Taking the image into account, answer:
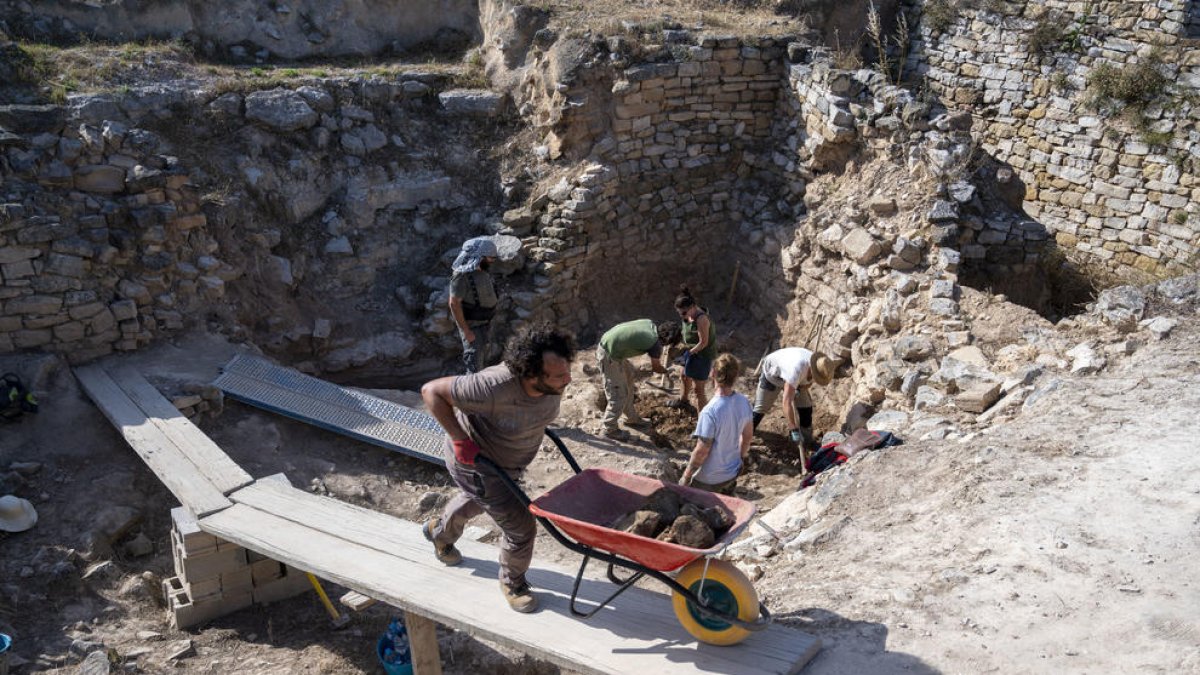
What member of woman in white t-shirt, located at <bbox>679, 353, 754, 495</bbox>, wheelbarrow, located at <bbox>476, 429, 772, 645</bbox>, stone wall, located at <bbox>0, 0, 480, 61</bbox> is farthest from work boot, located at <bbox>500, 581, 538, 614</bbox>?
stone wall, located at <bbox>0, 0, 480, 61</bbox>

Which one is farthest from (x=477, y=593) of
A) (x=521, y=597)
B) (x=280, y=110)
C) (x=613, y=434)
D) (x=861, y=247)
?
(x=280, y=110)

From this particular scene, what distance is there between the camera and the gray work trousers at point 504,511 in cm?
427

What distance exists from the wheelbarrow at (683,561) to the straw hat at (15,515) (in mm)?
3685

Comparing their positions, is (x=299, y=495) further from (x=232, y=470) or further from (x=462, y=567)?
(x=462, y=567)

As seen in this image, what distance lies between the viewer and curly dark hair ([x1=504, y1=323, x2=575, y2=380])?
158 inches

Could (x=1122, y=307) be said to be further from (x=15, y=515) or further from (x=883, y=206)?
(x=15, y=515)

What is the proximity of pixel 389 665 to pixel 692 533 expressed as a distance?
2.36 meters

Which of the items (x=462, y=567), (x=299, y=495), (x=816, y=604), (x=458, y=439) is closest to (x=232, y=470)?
(x=299, y=495)

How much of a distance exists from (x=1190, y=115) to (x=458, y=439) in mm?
8750

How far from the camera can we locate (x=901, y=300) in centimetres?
775

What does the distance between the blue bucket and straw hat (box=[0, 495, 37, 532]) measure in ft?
8.31

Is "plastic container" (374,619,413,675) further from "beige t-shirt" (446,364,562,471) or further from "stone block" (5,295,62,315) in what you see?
"stone block" (5,295,62,315)

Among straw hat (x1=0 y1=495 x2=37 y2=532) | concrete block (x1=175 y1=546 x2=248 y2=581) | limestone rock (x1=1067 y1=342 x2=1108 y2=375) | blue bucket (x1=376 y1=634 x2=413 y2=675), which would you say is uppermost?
limestone rock (x1=1067 y1=342 x2=1108 y2=375)

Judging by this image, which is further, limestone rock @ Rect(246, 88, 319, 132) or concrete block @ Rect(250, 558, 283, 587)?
limestone rock @ Rect(246, 88, 319, 132)
